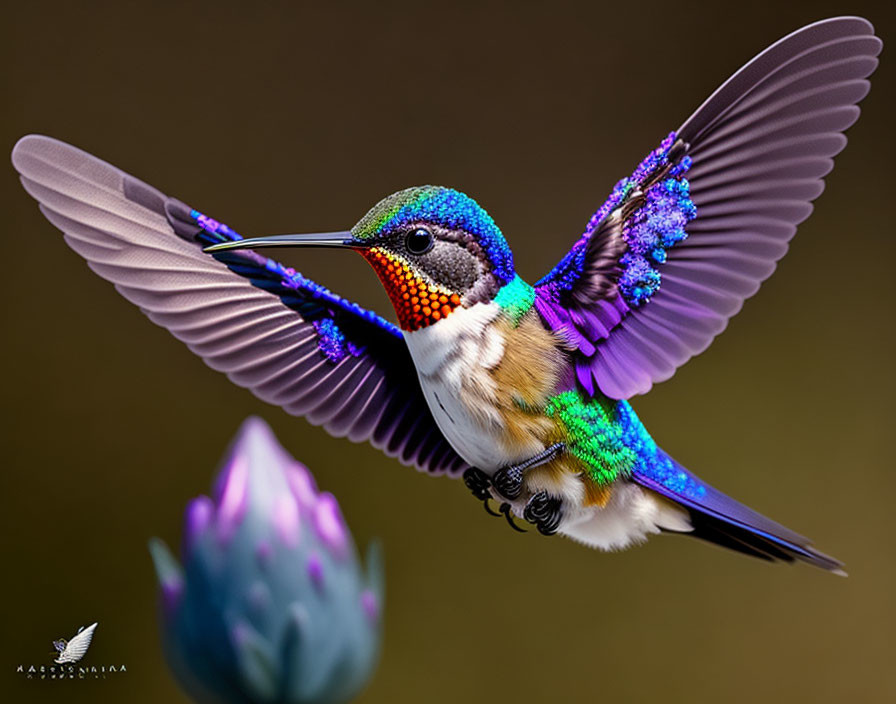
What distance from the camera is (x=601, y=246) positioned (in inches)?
21.9

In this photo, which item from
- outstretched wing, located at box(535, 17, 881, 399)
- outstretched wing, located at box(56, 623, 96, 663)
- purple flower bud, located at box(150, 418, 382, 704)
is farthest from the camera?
outstretched wing, located at box(56, 623, 96, 663)

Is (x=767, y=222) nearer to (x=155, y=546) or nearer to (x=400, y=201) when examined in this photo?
(x=400, y=201)

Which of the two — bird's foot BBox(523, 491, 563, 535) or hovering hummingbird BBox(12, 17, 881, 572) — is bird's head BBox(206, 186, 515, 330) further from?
bird's foot BBox(523, 491, 563, 535)

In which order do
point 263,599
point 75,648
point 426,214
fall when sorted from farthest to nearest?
point 75,648, point 426,214, point 263,599

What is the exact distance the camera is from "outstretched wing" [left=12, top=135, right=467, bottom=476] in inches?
22.8

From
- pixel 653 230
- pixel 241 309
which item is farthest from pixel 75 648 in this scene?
pixel 653 230

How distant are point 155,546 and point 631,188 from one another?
0.34 meters

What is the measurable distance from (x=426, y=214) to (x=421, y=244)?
0.06ft

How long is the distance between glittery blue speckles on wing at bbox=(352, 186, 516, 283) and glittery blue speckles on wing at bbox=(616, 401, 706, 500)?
0.55 ft

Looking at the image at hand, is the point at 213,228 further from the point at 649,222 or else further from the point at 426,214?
the point at 649,222

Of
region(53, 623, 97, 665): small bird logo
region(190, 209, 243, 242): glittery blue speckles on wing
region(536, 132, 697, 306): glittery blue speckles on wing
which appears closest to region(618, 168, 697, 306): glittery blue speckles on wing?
region(536, 132, 697, 306): glittery blue speckles on wing

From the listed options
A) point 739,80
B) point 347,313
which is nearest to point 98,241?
point 347,313

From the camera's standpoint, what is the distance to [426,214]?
21.2 inches

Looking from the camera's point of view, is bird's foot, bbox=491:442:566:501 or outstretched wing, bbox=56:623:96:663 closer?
bird's foot, bbox=491:442:566:501
